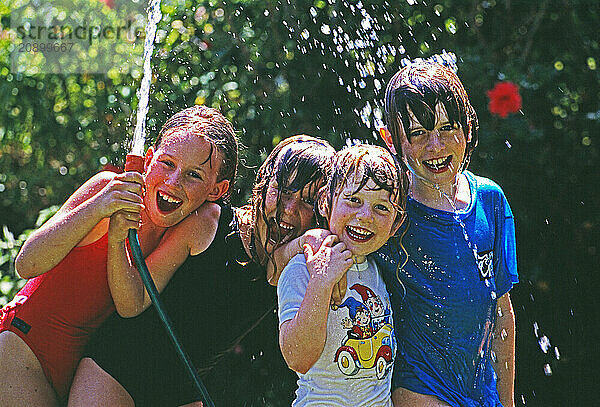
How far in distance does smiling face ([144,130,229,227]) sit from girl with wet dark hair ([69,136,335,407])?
0.11 metres

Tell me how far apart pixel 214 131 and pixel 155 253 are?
34 centimetres

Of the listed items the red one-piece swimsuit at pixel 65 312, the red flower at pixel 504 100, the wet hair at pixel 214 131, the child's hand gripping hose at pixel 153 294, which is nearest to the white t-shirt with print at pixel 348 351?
the child's hand gripping hose at pixel 153 294

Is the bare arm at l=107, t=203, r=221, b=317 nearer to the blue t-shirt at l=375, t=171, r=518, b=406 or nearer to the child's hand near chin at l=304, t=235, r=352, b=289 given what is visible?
the child's hand near chin at l=304, t=235, r=352, b=289

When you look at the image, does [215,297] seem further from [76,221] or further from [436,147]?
[436,147]

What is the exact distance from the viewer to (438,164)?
7.02 ft

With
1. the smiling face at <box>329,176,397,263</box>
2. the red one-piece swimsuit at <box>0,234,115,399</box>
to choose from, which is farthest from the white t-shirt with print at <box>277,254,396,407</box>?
the red one-piece swimsuit at <box>0,234,115,399</box>

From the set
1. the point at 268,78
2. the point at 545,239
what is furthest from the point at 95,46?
the point at 545,239

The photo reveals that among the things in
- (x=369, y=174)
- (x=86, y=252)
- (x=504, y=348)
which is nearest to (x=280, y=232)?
(x=369, y=174)

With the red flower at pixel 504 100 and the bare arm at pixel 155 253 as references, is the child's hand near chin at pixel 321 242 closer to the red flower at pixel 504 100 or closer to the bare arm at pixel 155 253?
the bare arm at pixel 155 253

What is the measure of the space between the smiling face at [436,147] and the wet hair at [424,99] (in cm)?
1

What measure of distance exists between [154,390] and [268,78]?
1868 mm

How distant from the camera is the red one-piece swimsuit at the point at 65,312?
2.16 meters

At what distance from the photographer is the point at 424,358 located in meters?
2.10

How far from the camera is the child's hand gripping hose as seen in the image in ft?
6.61
